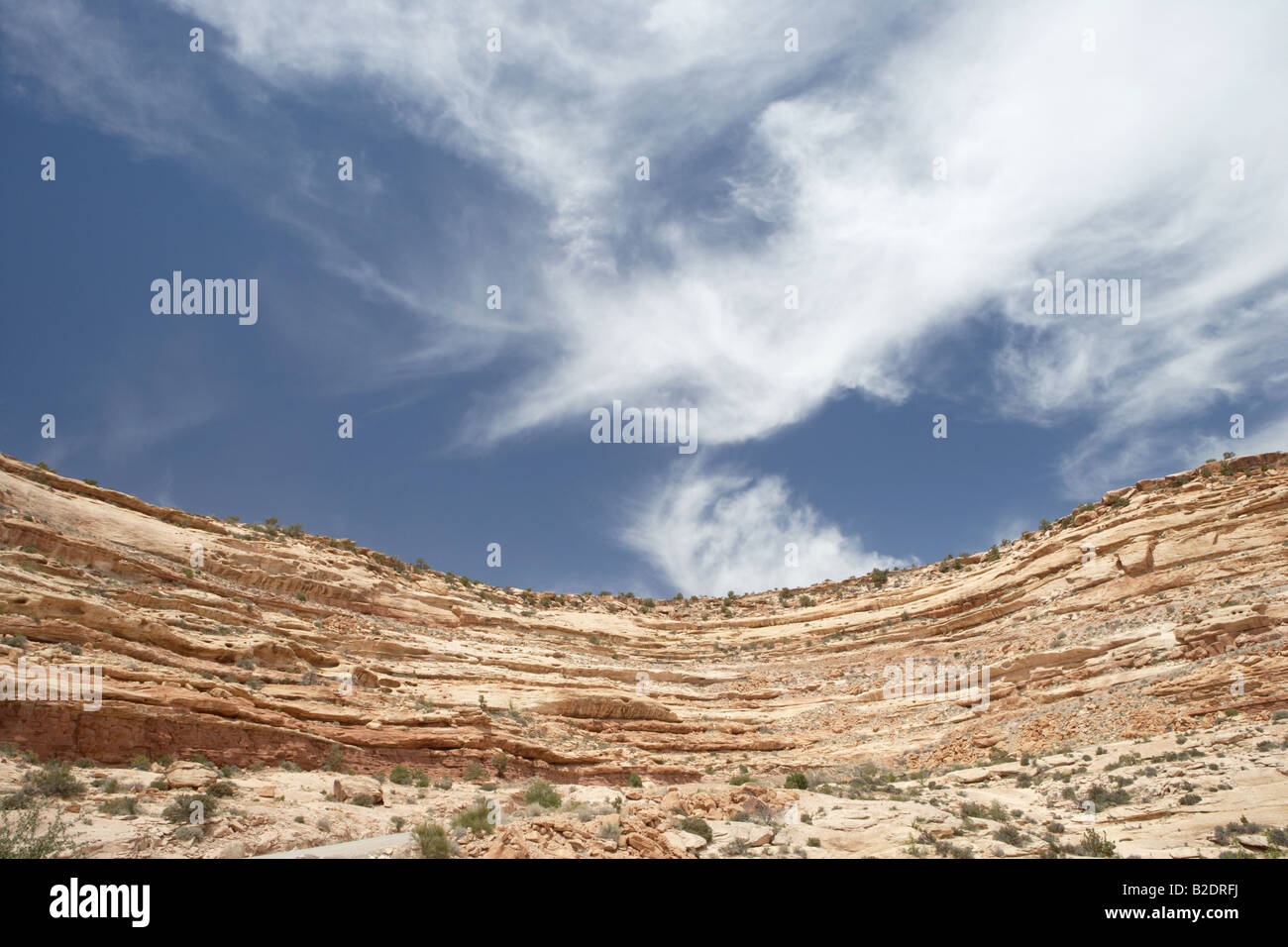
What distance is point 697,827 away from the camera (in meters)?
10.6

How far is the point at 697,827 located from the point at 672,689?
2475 centimetres

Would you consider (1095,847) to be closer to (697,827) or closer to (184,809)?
(697,827)

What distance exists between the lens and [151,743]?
16016mm

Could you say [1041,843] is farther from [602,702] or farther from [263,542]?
[263,542]

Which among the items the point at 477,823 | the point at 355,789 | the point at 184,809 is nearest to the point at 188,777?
the point at 355,789

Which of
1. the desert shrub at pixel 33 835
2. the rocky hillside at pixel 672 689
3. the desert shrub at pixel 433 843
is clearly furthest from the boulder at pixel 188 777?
the desert shrub at pixel 433 843

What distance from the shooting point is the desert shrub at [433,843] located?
8.13m

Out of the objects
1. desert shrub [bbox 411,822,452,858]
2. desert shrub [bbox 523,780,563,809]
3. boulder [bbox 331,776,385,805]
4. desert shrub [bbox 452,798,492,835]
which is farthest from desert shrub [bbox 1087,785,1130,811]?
boulder [bbox 331,776,385,805]

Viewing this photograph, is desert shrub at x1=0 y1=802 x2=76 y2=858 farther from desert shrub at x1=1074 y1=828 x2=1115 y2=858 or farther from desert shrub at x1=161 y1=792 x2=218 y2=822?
desert shrub at x1=1074 y1=828 x2=1115 y2=858

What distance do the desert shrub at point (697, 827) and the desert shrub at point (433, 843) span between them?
375cm

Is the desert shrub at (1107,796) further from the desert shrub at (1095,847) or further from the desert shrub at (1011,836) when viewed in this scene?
the desert shrub at (1011,836)

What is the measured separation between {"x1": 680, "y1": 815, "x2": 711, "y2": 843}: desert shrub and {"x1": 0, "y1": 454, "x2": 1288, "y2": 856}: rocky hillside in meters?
0.22
